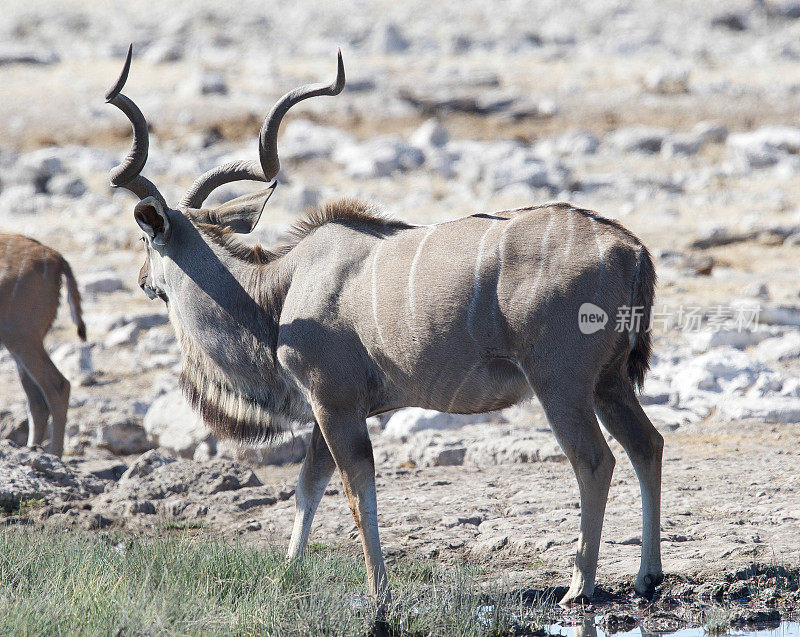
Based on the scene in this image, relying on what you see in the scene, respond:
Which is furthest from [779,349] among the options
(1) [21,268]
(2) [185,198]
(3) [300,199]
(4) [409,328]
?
(3) [300,199]

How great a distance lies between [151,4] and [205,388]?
30152 millimetres

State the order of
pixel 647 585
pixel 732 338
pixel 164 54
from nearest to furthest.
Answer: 1. pixel 647 585
2. pixel 732 338
3. pixel 164 54

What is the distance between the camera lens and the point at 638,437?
4.03 meters

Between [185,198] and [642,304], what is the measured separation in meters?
2.02

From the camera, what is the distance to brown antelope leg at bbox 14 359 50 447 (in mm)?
6660

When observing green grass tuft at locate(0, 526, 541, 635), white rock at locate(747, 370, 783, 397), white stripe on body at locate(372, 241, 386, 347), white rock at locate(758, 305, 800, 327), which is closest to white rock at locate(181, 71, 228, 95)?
white rock at locate(758, 305, 800, 327)

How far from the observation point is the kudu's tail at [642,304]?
153 inches

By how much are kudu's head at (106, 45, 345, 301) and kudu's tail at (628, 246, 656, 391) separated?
1332 mm

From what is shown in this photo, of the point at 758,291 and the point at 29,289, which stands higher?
the point at 29,289

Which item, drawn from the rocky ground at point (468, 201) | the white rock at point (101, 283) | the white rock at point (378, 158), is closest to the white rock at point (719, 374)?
the rocky ground at point (468, 201)

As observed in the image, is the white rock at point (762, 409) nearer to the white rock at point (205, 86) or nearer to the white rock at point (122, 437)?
the white rock at point (122, 437)

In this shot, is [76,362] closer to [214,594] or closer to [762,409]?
[214,594]

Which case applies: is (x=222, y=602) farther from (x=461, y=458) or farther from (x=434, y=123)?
(x=434, y=123)

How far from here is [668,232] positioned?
432 inches
